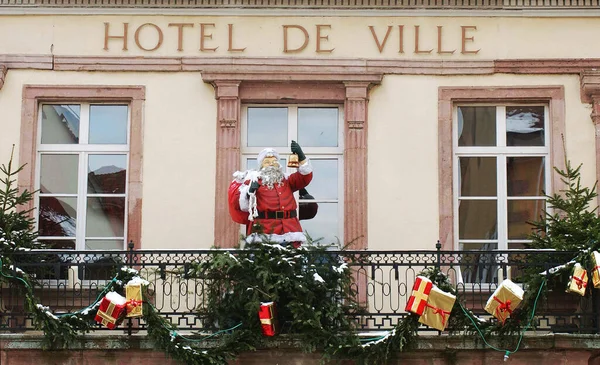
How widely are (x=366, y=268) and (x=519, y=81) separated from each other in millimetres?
2669

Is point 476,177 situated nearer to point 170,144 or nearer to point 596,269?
point 596,269

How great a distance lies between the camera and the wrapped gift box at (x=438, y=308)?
48.5 ft

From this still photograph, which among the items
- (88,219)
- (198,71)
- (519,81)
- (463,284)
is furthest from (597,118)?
(88,219)

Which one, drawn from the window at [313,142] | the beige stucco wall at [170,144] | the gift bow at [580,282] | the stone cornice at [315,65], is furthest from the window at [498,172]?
the beige stucco wall at [170,144]

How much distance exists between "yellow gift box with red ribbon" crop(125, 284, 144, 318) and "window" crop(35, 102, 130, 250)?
1.95 meters

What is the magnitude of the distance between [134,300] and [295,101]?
3335mm

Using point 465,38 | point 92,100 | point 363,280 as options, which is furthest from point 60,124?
point 465,38

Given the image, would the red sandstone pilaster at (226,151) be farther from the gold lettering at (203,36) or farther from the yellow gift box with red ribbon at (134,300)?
the yellow gift box with red ribbon at (134,300)

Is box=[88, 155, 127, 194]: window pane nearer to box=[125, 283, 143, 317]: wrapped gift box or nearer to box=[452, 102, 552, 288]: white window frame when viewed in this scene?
box=[125, 283, 143, 317]: wrapped gift box

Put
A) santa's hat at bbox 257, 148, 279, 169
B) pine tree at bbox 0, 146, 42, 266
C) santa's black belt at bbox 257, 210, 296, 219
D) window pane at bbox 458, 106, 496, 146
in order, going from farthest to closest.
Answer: window pane at bbox 458, 106, 496, 146, santa's hat at bbox 257, 148, 279, 169, santa's black belt at bbox 257, 210, 296, 219, pine tree at bbox 0, 146, 42, 266

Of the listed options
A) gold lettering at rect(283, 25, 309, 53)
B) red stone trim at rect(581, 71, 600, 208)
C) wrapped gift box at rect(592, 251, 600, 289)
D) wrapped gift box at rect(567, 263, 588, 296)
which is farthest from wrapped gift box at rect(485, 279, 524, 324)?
gold lettering at rect(283, 25, 309, 53)

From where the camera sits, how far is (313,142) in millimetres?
17047

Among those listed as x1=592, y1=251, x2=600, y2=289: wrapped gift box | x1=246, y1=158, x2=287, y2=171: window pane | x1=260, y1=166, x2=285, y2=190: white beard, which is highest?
x1=246, y1=158, x2=287, y2=171: window pane

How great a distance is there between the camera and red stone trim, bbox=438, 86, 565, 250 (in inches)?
657
